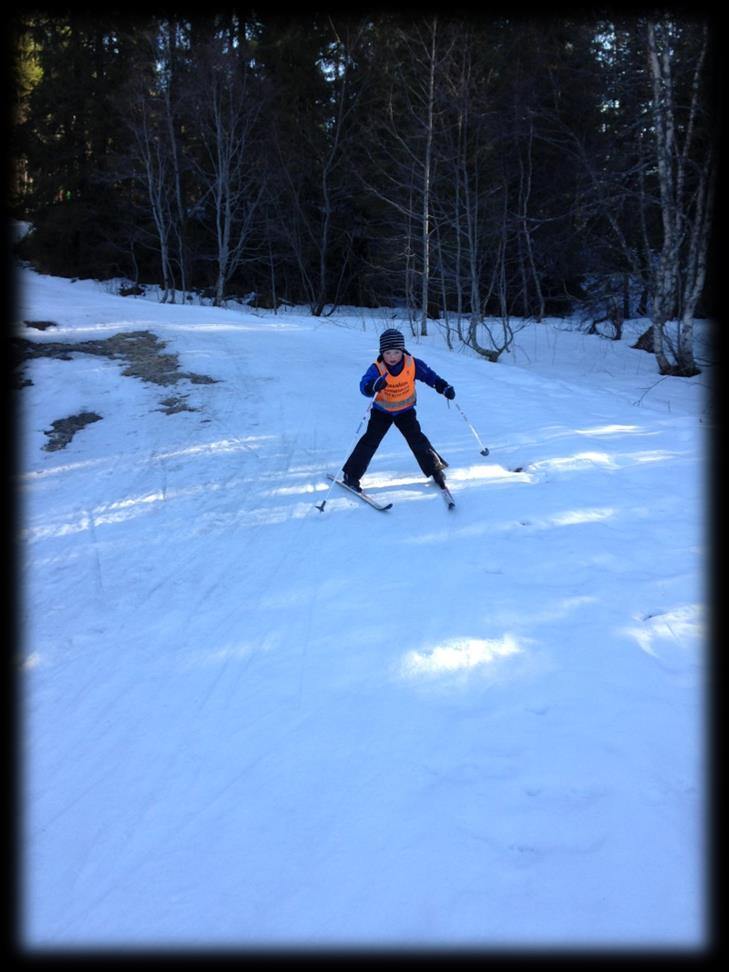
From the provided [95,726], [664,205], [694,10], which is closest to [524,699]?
[95,726]

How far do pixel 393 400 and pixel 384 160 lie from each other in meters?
19.0

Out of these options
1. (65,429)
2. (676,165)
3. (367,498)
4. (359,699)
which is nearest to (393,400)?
(367,498)

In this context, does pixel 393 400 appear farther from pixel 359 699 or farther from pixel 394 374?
pixel 359 699

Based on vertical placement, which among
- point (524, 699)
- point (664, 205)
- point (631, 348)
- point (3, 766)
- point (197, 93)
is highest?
point (197, 93)

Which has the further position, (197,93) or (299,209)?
(299,209)

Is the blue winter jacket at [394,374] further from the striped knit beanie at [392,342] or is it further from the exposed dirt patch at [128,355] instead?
the exposed dirt patch at [128,355]

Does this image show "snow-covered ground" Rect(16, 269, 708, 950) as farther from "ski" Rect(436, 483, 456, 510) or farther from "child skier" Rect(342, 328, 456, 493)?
"child skier" Rect(342, 328, 456, 493)

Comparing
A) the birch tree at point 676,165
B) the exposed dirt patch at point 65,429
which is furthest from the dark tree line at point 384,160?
the exposed dirt patch at point 65,429

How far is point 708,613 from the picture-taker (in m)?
4.45

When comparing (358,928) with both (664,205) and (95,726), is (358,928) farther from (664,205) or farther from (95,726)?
(664,205)

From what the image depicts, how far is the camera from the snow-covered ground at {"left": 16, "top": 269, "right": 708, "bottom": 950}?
2.49m

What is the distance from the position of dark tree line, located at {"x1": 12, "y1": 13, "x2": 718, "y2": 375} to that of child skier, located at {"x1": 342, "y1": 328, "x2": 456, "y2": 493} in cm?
944

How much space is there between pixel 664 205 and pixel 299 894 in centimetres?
1408

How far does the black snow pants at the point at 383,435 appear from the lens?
6.43 metres
